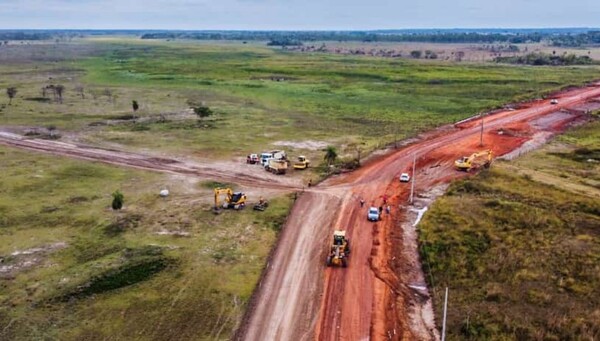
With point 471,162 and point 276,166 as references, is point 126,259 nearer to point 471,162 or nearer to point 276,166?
point 276,166

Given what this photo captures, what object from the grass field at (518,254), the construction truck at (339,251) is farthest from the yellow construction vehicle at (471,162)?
the construction truck at (339,251)

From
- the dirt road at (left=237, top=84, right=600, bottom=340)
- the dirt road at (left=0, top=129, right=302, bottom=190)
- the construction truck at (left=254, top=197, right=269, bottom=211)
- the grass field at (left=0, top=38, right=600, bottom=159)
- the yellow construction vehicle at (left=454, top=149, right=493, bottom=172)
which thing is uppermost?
the grass field at (left=0, top=38, right=600, bottom=159)

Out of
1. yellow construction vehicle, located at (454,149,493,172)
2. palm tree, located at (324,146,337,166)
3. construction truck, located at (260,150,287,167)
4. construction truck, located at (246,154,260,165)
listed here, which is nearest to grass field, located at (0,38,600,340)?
palm tree, located at (324,146,337,166)

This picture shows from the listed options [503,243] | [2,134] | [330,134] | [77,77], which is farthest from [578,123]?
[77,77]

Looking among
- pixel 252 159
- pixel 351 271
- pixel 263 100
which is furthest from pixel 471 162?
pixel 263 100

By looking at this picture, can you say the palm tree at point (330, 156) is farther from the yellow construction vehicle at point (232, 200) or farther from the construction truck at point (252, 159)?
the yellow construction vehicle at point (232, 200)

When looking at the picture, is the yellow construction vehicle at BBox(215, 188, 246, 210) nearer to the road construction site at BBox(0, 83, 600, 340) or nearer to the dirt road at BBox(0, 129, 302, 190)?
the road construction site at BBox(0, 83, 600, 340)

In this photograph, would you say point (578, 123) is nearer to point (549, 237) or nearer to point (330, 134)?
point (330, 134)
